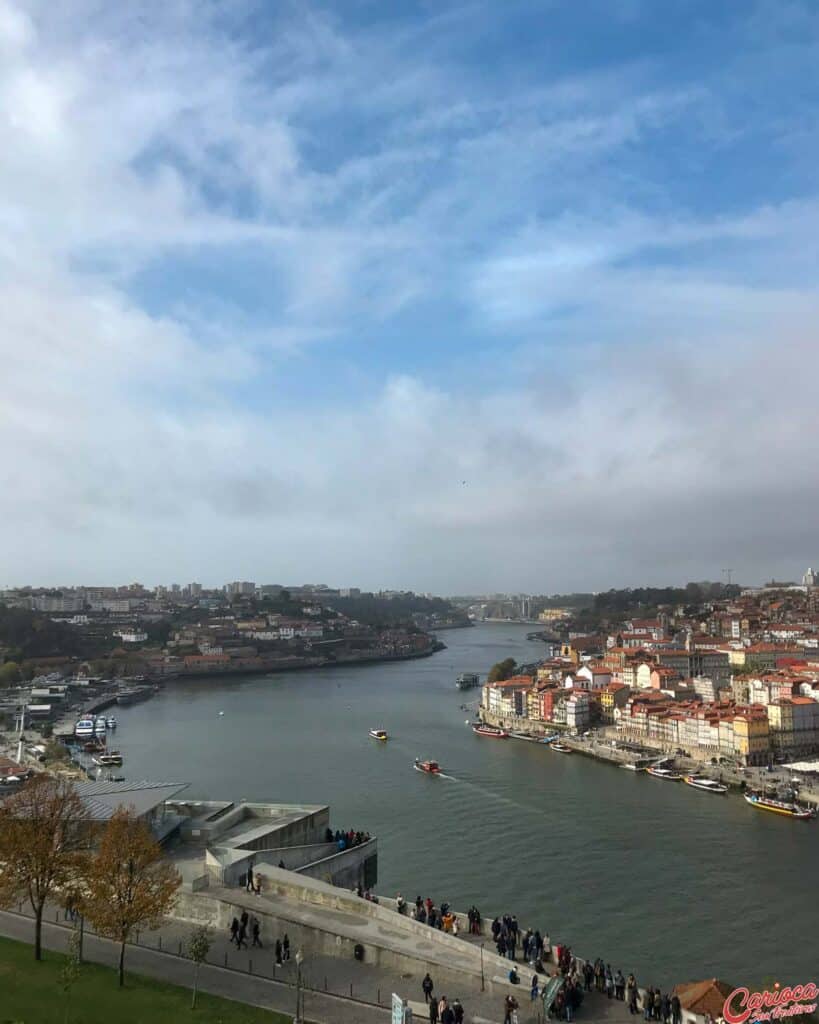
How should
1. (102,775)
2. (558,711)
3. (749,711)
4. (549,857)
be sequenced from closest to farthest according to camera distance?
(549,857), (102,775), (749,711), (558,711)

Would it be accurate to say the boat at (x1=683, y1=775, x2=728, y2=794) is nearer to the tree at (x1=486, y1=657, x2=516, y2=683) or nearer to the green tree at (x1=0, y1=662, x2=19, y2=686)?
the tree at (x1=486, y1=657, x2=516, y2=683)

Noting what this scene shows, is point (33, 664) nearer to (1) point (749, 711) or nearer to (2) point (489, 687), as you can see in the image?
(2) point (489, 687)

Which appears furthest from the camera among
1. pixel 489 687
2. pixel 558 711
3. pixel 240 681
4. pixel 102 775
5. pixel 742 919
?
pixel 240 681

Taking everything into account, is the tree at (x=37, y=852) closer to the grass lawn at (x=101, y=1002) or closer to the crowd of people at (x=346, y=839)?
the grass lawn at (x=101, y=1002)

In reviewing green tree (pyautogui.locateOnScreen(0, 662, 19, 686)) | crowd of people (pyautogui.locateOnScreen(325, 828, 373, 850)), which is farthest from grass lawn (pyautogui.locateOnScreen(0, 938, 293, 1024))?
green tree (pyautogui.locateOnScreen(0, 662, 19, 686))

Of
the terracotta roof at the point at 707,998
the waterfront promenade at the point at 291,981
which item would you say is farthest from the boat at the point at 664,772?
the waterfront promenade at the point at 291,981

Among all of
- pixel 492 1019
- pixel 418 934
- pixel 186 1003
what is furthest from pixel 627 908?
pixel 186 1003
